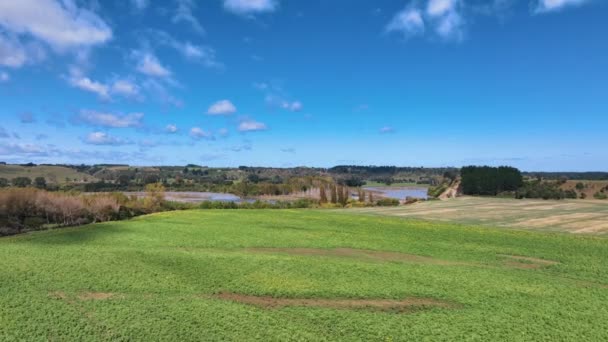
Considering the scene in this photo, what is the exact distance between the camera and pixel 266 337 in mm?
13109

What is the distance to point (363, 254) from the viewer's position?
30359 millimetres

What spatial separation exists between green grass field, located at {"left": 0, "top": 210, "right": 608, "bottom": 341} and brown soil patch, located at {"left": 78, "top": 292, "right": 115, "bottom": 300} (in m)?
0.04

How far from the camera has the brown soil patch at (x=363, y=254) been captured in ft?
92.1

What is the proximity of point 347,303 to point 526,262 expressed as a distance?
17.3 m

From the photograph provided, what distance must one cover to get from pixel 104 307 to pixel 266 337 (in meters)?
6.42


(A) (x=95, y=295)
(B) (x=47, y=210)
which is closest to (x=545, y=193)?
(B) (x=47, y=210)

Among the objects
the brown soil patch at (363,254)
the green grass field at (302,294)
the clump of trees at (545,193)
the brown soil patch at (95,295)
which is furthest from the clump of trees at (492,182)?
the brown soil patch at (95,295)

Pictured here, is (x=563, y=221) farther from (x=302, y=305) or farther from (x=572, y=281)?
(x=302, y=305)

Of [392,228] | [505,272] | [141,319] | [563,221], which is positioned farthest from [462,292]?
[563,221]

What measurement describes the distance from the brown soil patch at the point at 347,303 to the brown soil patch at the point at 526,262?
12.4 m

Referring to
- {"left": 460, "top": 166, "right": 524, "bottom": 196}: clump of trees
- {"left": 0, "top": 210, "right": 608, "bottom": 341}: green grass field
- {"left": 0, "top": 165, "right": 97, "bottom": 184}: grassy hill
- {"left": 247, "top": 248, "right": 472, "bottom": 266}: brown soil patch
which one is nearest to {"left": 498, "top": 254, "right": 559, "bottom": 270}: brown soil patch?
{"left": 0, "top": 210, "right": 608, "bottom": 341}: green grass field

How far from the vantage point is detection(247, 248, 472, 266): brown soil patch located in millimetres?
28062

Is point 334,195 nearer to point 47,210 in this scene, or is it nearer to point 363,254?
point 47,210

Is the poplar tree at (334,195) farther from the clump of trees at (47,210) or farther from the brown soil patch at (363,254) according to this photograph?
the brown soil patch at (363,254)
